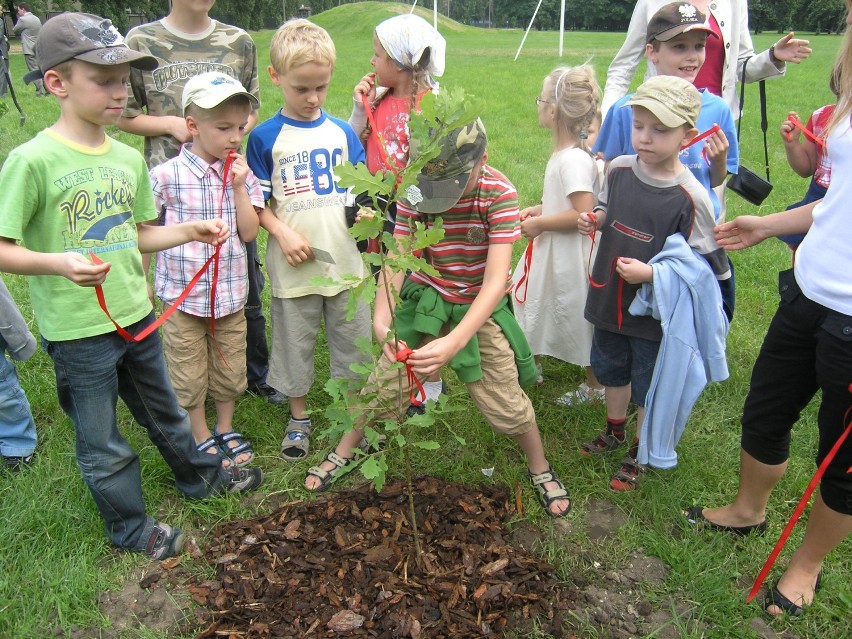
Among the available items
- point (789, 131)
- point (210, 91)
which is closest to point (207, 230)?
point (210, 91)

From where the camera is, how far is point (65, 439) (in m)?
3.53

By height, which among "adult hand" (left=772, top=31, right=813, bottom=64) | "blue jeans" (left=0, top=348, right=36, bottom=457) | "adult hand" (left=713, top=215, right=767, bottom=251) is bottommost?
"blue jeans" (left=0, top=348, right=36, bottom=457)

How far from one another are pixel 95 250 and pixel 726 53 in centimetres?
331

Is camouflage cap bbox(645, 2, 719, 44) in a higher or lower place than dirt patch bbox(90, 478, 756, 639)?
higher

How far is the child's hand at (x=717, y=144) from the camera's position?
9.55 feet

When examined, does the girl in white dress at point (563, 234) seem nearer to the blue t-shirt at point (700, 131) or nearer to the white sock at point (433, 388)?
the blue t-shirt at point (700, 131)

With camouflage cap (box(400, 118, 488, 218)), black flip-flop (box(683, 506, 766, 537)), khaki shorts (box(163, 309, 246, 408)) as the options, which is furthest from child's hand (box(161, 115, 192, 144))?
black flip-flop (box(683, 506, 766, 537))

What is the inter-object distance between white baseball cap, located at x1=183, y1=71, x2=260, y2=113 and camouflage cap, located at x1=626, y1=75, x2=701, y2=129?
1674 mm

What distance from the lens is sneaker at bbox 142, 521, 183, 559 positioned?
2.79 meters

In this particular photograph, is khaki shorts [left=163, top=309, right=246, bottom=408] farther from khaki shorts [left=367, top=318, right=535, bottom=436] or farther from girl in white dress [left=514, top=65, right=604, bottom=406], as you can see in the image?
girl in white dress [left=514, top=65, right=604, bottom=406]

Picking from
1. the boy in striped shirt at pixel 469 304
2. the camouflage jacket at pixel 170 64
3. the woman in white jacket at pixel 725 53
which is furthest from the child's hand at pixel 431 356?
the woman in white jacket at pixel 725 53

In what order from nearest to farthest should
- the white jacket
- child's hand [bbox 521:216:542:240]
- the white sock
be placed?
1. child's hand [bbox 521:216:542:240]
2. the white jacket
3. the white sock

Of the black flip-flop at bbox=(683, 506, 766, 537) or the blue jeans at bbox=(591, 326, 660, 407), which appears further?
the blue jeans at bbox=(591, 326, 660, 407)

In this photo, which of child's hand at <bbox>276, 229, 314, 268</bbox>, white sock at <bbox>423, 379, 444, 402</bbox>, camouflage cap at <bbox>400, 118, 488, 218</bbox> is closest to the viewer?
camouflage cap at <bbox>400, 118, 488, 218</bbox>
